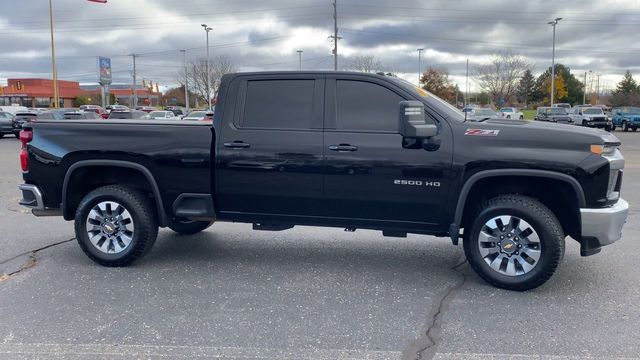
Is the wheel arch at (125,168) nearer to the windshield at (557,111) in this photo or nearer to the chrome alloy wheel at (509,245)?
the chrome alloy wheel at (509,245)

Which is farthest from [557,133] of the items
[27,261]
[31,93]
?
[31,93]

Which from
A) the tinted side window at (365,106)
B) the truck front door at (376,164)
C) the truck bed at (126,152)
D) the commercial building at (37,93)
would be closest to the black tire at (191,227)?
the truck bed at (126,152)

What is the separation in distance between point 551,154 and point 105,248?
438 cm

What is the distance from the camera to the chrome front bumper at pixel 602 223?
4438mm

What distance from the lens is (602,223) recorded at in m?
4.43

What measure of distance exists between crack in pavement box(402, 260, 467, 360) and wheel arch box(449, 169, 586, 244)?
49 centimetres

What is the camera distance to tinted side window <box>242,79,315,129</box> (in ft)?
16.6

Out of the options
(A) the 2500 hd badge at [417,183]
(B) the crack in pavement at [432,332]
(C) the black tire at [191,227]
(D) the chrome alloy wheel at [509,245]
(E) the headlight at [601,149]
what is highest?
(E) the headlight at [601,149]

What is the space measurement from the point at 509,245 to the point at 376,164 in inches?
54.7

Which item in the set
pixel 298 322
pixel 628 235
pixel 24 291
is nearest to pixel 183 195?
pixel 24 291

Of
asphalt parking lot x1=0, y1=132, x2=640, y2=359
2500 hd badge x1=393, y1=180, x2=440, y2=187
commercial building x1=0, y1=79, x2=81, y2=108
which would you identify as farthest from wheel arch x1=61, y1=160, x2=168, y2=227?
commercial building x1=0, y1=79, x2=81, y2=108

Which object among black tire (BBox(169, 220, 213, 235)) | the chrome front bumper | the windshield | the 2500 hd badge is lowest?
black tire (BBox(169, 220, 213, 235))

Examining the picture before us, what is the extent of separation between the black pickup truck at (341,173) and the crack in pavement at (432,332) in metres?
0.37

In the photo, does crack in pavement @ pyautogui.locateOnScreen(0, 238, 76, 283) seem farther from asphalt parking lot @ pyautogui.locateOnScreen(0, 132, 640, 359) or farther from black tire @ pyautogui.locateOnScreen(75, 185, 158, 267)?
black tire @ pyautogui.locateOnScreen(75, 185, 158, 267)
